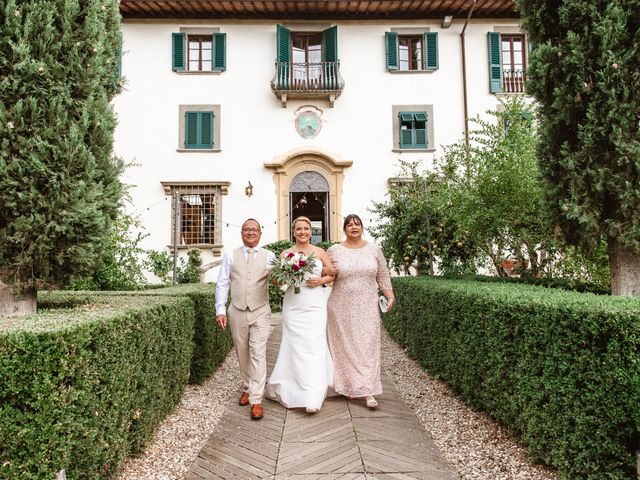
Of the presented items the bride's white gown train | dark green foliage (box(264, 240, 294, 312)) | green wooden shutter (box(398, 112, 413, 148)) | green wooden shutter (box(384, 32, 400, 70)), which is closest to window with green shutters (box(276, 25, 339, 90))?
green wooden shutter (box(384, 32, 400, 70))

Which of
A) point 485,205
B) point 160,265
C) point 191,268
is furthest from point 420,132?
point 485,205

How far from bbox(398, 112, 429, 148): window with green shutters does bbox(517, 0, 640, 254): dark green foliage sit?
10.6 metres

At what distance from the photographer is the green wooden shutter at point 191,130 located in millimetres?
15070

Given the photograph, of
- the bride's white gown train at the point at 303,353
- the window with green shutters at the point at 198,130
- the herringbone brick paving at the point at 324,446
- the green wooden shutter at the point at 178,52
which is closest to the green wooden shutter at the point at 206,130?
the window with green shutters at the point at 198,130

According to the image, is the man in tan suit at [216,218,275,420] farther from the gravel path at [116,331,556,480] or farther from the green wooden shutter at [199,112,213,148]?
the green wooden shutter at [199,112,213,148]

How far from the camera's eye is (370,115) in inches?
602

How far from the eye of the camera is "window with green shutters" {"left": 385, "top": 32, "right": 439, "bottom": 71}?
15.3m

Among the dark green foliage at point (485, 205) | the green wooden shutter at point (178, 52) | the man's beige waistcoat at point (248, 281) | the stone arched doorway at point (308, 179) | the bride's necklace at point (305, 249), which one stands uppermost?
the green wooden shutter at point (178, 52)

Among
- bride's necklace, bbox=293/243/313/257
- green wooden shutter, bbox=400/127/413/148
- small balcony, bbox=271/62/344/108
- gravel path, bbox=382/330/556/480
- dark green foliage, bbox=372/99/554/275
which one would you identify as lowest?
gravel path, bbox=382/330/556/480

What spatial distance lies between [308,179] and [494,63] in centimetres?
711

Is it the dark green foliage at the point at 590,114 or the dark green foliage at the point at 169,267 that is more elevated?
the dark green foliage at the point at 590,114

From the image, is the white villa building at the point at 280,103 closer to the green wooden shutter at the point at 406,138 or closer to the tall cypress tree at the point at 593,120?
the green wooden shutter at the point at 406,138

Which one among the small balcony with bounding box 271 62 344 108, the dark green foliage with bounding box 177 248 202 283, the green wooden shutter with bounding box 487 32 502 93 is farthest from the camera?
the green wooden shutter with bounding box 487 32 502 93

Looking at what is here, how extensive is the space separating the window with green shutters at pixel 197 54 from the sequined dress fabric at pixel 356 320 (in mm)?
→ 12265
